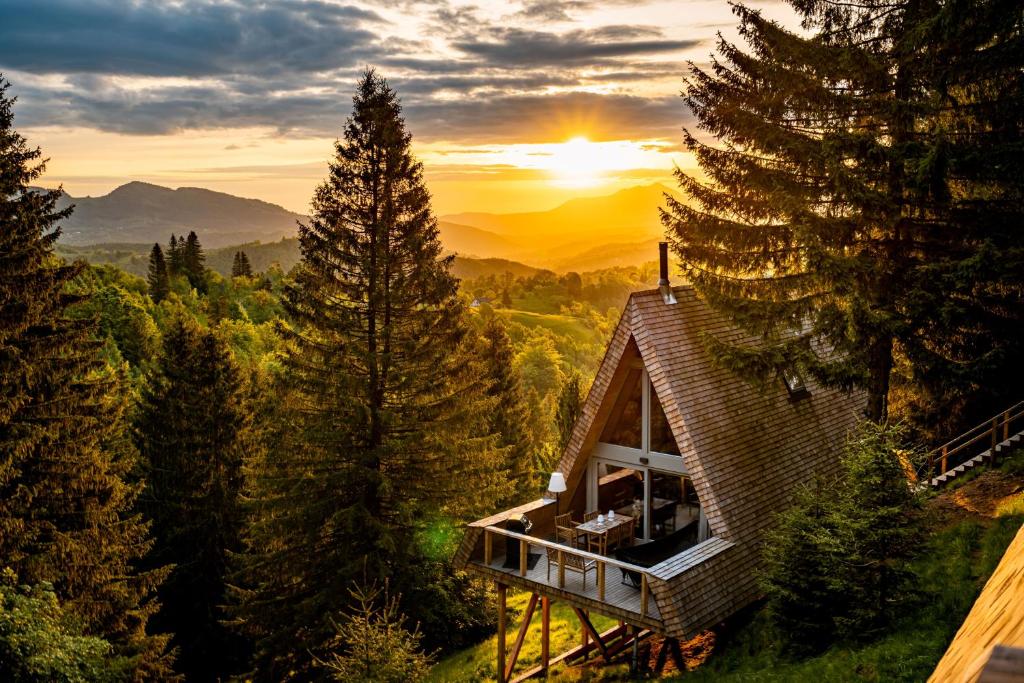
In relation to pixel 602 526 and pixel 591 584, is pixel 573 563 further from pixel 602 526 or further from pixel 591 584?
pixel 602 526

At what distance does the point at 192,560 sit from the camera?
94.2 feet

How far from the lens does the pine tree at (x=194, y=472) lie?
92.7ft

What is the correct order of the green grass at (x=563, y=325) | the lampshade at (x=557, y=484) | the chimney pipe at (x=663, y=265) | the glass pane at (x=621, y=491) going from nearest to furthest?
1. the lampshade at (x=557, y=484)
2. the chimney pipe at (x=663, y=265)
3. the glass pane at (x=621, y=491)
4. the green grass at (x=563, y=325)

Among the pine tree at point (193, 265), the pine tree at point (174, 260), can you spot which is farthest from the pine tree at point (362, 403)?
the pine tree at point (193, 265)

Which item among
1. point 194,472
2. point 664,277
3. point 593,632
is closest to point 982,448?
point 664,277

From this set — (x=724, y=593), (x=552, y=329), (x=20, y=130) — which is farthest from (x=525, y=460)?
(x=552, y=329)

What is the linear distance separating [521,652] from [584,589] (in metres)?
6.11

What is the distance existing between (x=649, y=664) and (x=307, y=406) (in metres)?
11.0

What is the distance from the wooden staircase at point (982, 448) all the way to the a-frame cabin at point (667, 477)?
3.51m

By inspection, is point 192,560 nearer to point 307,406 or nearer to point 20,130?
point 307,406

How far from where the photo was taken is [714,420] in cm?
1428

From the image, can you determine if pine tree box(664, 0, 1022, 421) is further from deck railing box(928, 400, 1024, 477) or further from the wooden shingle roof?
deck railing box(928, 400, 1024, 477)

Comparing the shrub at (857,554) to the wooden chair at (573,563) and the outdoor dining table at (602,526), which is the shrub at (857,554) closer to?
the wooden chair at (573,563)

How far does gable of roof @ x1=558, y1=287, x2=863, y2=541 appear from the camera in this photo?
13570mm
